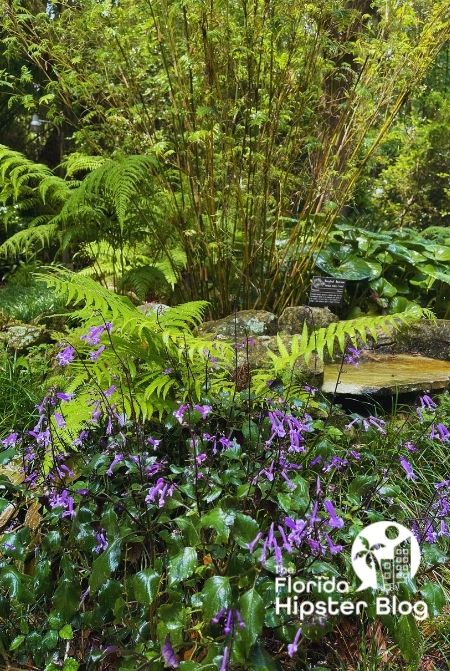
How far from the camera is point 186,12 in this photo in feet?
8.49

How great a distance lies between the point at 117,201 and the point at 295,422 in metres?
1.62

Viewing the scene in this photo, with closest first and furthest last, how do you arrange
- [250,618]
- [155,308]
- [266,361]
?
[250,618], [266,361], [155,308]

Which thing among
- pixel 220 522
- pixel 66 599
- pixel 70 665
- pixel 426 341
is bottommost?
pixel 426 341

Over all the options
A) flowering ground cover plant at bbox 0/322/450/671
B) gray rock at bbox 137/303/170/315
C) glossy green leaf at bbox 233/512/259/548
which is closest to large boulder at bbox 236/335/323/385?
gray rock at bbox 137/303/170/315

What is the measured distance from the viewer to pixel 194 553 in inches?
46.8

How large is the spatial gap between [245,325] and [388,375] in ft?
2.48

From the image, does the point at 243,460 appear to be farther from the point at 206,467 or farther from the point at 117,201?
the point at 117,201

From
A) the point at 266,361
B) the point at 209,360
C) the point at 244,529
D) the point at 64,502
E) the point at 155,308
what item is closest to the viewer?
the point at 244,529

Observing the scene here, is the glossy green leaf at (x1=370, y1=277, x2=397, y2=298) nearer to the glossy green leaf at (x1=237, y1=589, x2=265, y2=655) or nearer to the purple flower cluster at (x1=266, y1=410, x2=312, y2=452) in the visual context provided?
the purple flower cluster at (x1=266, y1=410, x2=312, y2=452)

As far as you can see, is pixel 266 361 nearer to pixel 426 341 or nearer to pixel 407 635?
pixel 407 635

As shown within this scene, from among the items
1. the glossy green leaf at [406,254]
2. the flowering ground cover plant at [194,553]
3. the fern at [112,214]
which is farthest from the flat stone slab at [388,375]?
the fern at [112,214]

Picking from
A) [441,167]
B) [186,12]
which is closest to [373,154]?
[186,12]

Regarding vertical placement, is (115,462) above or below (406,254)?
above

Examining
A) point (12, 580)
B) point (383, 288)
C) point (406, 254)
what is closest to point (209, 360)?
point (12, 580)
